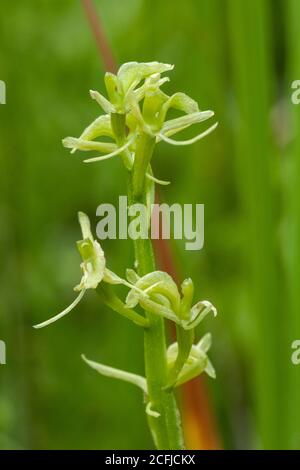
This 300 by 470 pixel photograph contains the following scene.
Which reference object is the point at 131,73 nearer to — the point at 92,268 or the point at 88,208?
the point at 92,268

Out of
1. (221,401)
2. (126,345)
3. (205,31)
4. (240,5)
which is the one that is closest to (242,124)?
(240,5)

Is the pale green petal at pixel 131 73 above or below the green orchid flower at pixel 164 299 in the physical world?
above

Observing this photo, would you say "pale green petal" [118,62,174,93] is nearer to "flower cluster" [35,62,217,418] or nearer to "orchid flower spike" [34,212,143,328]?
"flower cluster" [35,62,217,418]

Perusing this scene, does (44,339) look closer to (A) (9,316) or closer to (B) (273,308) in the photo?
(A) (9,316)

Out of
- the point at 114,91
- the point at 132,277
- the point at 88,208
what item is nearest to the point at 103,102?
the point at 114,91

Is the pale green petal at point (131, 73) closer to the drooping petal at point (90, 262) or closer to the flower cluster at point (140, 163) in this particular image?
the flower cluster at point (140, 163)

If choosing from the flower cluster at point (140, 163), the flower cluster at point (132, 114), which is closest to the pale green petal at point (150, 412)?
the flower cluster at point (140, 163)
